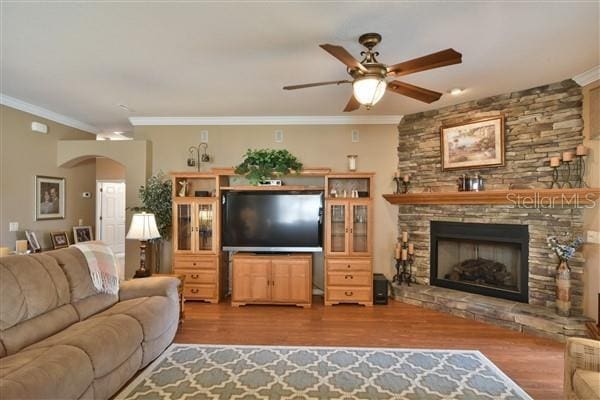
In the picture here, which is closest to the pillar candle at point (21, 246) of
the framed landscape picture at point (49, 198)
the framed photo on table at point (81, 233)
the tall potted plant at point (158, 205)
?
the framed landscape picture at point (49, 198)

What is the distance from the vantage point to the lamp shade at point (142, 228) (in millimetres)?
3725

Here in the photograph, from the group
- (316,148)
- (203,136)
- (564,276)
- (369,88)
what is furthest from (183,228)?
(564,276)

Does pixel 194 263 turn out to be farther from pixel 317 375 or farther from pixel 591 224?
pixel 591 224

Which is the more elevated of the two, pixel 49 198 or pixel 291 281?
pixel 49 198

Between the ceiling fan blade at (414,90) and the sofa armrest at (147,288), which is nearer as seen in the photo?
the ceiling fan blade at (414,90)

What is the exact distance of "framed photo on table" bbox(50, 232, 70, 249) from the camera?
4.83 metres

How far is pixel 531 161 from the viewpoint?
3.71 meters

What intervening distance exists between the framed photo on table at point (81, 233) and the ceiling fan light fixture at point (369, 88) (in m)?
5.30

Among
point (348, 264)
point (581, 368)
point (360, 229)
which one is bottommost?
point (581, 368)

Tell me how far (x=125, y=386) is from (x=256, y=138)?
3.63 meters

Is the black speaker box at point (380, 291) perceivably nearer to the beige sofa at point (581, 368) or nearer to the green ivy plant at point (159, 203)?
the beige sofa at point (581, 368)

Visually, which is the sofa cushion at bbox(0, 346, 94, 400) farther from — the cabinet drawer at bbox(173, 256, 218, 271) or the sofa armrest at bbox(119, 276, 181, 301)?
the cabinet drawer at bbox(173, 256, 218, 271)

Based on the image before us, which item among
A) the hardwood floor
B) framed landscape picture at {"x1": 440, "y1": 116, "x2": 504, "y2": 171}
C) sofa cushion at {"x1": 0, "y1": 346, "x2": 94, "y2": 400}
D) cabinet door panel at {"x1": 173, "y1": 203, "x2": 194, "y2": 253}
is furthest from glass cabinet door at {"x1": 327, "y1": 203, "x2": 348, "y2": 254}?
sofa cushion at {"x1": 0, "y1": 346, "x2": 94, "y2": 400}

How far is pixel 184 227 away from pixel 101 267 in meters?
1.79
